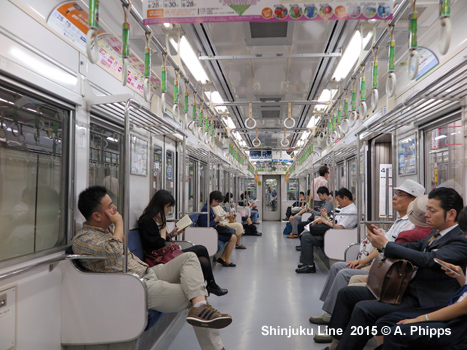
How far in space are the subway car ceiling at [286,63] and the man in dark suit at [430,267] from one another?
89cm

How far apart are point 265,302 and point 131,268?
1920mm

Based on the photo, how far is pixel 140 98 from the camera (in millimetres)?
4656

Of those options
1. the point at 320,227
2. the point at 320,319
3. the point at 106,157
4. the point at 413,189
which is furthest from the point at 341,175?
the point at 106,157

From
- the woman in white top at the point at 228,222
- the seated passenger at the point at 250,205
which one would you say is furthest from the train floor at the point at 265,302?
the seated passenger at the point at 250,205

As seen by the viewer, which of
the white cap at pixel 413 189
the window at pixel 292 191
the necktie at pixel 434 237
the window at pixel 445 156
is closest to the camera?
the necktie at pixel 434 237

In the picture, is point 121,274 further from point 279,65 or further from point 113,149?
point 279,65

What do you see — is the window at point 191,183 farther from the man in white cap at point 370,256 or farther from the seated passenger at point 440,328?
the seated passenger at point 440,328

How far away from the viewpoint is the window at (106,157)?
3.29 meters

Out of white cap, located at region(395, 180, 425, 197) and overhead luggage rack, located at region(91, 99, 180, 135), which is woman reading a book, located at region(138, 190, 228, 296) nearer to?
overhead luggage rack, located at region(91, 99, 180, 135)

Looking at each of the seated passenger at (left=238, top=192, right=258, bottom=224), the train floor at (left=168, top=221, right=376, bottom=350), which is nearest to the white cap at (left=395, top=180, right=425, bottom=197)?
the train floor at (left=168, top=221, right=376, bottom=350)

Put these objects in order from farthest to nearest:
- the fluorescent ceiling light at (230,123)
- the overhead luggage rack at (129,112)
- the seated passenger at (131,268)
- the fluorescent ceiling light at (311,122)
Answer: the fluorescent ceiling light at (230,123)
the fluorescent ceiling light at (311,122)
the overhead luggage rack at (129,112)
the seated passenger at (131,268)

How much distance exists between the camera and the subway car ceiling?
2793 millimetres

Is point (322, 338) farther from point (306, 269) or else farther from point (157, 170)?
point (157, 170)

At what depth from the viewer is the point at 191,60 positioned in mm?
4676
